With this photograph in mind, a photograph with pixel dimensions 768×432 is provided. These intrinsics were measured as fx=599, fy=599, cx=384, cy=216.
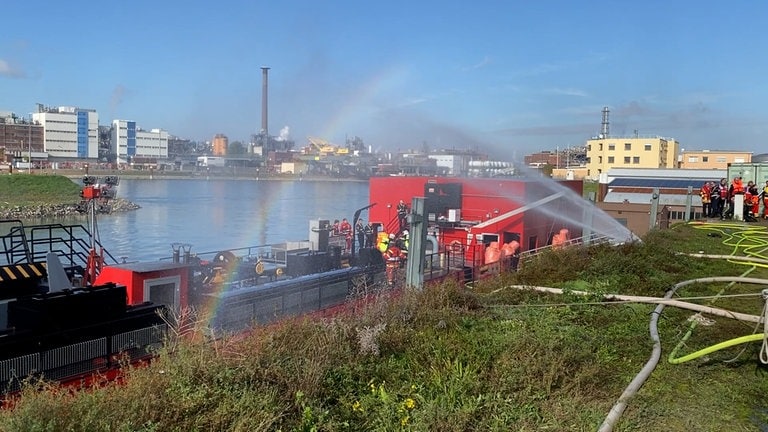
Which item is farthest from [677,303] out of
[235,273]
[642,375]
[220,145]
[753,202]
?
[220,145]

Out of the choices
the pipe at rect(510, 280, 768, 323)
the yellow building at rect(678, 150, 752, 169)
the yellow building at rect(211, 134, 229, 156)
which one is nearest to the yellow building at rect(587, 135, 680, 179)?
the yellow building at rect(678, 150, 752, 169)

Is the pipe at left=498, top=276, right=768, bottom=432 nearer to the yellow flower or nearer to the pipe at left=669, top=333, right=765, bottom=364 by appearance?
the pipe at left=669, top=333, right=765, bottom=364

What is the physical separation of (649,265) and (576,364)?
5.95 meters

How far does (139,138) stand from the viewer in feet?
334

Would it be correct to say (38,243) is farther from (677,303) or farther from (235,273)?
(677,303)

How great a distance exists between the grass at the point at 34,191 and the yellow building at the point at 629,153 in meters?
60.4

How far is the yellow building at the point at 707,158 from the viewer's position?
8034 cm

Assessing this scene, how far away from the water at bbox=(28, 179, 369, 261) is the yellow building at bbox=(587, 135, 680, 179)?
3870cm

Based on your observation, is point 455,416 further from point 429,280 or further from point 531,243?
point 531,243

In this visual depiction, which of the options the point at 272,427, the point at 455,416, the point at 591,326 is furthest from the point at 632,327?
the point at 272,427

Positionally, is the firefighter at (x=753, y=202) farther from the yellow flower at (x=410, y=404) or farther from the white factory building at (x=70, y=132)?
the white factory building at (x=70, y=132)

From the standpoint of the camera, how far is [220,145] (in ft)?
167

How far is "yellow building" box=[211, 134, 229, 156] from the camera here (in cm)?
4883

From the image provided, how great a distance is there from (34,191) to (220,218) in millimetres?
25189
